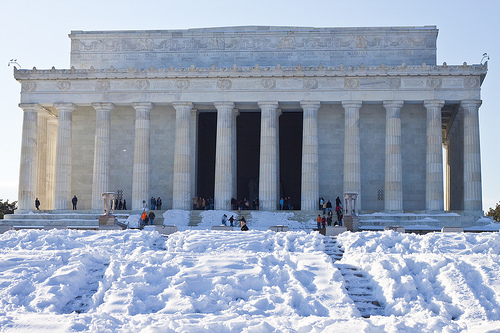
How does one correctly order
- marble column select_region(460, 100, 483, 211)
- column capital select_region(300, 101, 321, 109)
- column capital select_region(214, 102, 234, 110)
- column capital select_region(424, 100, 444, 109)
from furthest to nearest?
column capital select_region(214, 102, 234, 110) < column capital select_region(300, 101, 321, 109) < column capital select_region(424, 100, 444, 109) < marble column select_region(460, 100, 483, 211)

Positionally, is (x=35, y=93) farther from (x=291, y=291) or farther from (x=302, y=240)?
(x=291, y=291)

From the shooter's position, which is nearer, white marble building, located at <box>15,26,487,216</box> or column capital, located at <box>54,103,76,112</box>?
white marble building, located at <box>15,26,487,216</box>

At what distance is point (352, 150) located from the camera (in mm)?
62125

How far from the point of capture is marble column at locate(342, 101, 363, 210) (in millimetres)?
62062

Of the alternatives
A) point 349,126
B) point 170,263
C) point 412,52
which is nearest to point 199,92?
point 349,126

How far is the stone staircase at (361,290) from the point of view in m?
23.0

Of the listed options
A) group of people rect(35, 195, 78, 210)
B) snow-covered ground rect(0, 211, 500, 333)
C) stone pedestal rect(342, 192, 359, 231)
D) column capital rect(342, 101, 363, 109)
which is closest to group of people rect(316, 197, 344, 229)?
stone pedestal rect(342, 192, 359, 231)

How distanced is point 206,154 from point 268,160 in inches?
481

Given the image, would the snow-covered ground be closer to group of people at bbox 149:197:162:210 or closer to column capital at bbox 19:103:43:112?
group of people at bbox 149:197:162:210

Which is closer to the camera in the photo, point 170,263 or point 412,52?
point 170,263

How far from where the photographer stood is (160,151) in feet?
223

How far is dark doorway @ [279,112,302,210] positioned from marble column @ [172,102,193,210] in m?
13.9

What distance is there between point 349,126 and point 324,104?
4.40m

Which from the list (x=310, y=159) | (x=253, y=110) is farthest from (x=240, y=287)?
(x=253, y=110)
